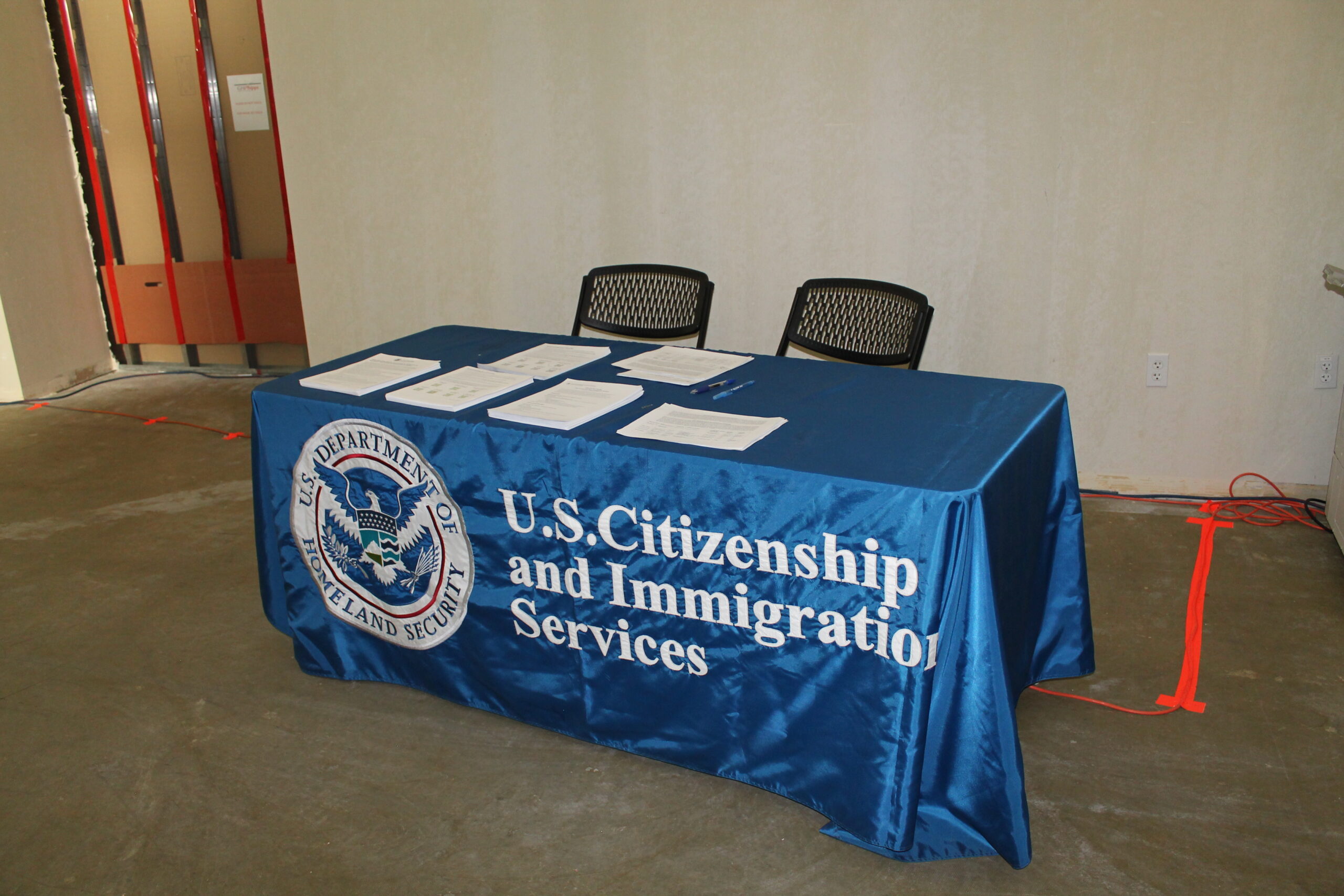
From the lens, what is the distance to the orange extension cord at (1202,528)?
2.25m

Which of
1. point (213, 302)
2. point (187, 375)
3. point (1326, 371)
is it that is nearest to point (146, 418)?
point (187, 375)

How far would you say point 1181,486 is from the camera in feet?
11.3

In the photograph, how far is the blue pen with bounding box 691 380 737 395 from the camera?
223cm

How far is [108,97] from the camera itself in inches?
213

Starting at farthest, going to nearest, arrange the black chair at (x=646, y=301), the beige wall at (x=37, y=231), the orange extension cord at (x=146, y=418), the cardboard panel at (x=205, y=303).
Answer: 1. the cardboard panel at (x=205, y=303)
2. the beige wall at (x=37, y=231)
3. the orange extension cord at (x=146, y=418)
4. the black chair at (x=646, y=301)

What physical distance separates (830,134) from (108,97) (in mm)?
4348

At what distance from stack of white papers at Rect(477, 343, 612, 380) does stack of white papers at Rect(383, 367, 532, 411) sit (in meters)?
0.05

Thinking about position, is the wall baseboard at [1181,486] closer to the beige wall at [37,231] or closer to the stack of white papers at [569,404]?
the stack of white papers at [569,404]

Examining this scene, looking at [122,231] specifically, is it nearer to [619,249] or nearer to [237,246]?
[237,246]

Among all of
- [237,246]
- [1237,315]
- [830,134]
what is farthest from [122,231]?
[1237,315]

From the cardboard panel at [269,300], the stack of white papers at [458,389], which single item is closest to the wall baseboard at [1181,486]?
the stack of white papers at [458,389]

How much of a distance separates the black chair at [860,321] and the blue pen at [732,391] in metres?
0.66

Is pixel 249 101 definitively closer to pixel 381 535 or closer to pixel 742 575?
pixel 381 535

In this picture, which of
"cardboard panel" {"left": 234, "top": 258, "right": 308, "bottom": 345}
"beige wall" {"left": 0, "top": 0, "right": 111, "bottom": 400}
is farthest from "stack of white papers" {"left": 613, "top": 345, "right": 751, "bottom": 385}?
"beige wall" {"left": 0, "top": 0, "right": 111, "bottom": 400}
